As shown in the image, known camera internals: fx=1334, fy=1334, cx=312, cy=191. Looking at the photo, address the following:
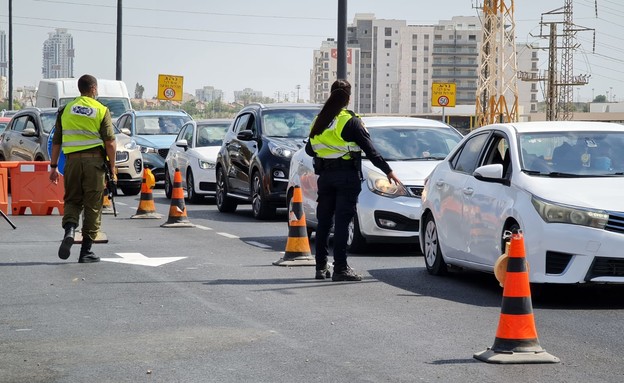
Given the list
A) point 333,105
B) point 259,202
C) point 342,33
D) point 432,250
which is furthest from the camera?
point 342,33

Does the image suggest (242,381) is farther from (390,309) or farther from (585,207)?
(585,207)

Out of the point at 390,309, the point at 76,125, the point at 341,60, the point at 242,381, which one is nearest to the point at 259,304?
the point at 390,309

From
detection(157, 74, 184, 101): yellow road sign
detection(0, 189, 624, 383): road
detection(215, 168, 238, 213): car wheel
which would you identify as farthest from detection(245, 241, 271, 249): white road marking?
detection(157, 74, 184, 101): yellow road sign

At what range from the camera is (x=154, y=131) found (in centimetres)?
→ 3303

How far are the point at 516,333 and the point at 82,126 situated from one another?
729 cm

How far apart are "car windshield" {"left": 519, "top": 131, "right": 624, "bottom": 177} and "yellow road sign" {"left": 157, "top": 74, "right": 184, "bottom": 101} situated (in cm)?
5073

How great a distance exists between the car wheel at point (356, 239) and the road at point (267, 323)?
9.2 inches

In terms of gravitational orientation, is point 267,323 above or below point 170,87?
below

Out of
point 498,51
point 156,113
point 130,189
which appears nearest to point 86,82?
point 130,189

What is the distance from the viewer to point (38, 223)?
2078cm

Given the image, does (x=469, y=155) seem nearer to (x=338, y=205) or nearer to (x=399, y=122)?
(x=338, y=205)

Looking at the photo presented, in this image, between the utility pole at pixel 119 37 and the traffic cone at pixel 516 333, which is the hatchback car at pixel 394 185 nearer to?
the traffic cone at pixel 516 333

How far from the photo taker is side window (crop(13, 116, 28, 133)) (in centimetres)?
3028

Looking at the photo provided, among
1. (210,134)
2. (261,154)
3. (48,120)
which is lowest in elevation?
(261,154)
